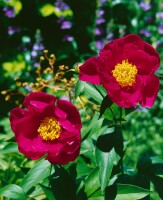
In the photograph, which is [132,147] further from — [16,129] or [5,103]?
[16,129]

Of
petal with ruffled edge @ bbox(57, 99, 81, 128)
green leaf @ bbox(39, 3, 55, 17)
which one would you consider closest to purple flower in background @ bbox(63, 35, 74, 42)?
green leaf @ bbox(39, 3, 55, 17)

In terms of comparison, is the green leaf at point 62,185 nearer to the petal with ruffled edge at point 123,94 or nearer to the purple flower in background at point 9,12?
the petal with ruffled edge at point 123,94

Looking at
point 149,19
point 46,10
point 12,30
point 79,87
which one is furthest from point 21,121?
point 149,19

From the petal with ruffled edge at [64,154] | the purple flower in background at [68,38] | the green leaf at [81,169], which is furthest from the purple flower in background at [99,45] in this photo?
the petal with ruffled edge at [64,154]

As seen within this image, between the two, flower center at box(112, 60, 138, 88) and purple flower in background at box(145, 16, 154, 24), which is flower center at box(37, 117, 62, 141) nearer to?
flower center at box(112, 60, 138, 88)

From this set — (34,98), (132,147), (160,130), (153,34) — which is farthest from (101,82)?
(153,34)

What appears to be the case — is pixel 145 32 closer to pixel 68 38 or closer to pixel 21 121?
pixel 68 38

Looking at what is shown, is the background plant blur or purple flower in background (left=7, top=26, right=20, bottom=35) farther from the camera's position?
purple flower in background (left=7, top=26, right=20, bottom=35)
